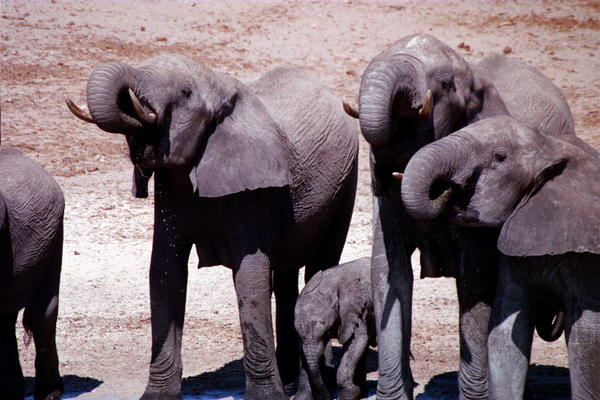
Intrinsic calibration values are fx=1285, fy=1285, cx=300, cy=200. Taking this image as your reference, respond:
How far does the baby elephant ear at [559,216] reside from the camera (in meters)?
5.22

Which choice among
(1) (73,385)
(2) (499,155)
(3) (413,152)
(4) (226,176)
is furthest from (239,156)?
(1) (73,385)

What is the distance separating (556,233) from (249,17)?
12.4 meters

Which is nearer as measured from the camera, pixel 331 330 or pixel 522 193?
pixel 522 193

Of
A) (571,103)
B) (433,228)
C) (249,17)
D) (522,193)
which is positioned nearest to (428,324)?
(433,228)

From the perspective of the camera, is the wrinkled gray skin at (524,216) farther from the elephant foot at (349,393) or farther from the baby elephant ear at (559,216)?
the elephant foot at (349,393)

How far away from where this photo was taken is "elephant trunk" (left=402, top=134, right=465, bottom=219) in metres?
5.21

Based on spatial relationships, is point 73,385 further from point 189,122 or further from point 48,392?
point 189,122

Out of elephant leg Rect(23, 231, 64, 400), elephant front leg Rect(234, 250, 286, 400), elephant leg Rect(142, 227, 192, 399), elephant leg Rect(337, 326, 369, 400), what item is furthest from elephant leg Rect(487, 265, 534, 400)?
elephant leg Rect(23, 231, 64, 400)

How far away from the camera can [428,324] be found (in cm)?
874

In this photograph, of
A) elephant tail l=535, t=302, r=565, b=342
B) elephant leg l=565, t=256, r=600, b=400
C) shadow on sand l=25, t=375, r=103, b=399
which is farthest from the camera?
shadow on sand l=25, t=375, r=103, b=399

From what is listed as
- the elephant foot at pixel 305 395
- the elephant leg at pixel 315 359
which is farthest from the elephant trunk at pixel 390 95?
the elephant foot at pixel 305 395

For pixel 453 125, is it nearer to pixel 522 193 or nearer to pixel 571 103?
pixel 522 193

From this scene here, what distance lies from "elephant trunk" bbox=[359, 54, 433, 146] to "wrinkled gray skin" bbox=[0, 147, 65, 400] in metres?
2.40

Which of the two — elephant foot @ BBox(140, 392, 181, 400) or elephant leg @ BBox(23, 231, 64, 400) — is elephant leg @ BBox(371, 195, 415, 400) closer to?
elephant foot @ BBox(140, 392, 181, 400)
